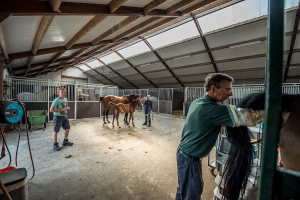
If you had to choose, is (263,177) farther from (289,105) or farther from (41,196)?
(41,196)

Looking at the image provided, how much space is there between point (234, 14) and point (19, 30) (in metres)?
6.35

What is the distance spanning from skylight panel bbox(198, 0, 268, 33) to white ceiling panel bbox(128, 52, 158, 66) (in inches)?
141

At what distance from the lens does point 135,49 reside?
28.5 ft

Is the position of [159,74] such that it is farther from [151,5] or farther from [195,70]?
[151,5]

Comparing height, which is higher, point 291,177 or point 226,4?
point 226,4

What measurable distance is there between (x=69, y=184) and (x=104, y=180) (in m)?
0.50

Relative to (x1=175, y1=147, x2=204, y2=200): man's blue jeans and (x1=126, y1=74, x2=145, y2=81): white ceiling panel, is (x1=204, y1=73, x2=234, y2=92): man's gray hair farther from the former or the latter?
(x1=126, y1=74, x2=145, y2=81): white ceiling panel

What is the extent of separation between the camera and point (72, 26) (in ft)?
10.4

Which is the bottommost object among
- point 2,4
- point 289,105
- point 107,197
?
point 107,197

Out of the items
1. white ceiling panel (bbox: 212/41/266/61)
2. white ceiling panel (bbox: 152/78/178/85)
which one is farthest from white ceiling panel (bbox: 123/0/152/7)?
white ceiling panel (bbox: 152/78/178/85)

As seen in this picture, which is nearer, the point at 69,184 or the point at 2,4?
the point at 2,4

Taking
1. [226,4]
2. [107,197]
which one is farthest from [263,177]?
[226,4]

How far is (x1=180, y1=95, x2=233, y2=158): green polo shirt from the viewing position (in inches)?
39.8

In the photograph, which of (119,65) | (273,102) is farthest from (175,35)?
(273,102)
